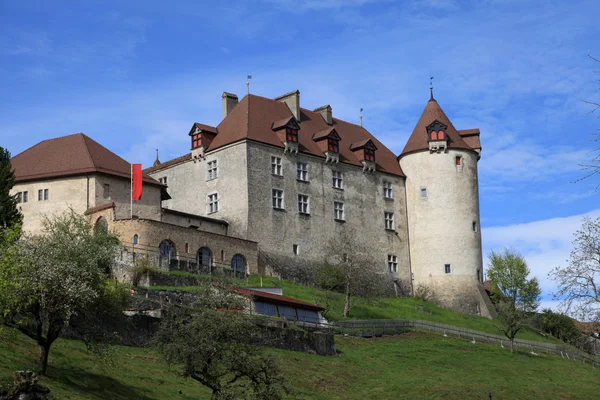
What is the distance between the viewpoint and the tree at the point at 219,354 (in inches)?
1359

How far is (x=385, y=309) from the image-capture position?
230 ft

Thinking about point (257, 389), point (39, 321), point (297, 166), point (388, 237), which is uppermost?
point (297, 166)

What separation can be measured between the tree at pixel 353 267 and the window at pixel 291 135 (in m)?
8.55

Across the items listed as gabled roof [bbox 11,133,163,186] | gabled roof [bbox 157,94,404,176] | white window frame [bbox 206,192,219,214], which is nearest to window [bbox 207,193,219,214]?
white window frame [bbox 206,192,219,214]

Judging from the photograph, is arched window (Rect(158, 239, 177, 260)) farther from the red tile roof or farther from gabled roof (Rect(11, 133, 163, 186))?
the red tile roof

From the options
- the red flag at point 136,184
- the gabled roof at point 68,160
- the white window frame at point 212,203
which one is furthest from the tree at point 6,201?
the white window frame at point 212,203

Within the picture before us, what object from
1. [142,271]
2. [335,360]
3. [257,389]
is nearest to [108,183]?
[142,271]

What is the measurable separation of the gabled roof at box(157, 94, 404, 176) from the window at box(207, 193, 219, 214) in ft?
12.4

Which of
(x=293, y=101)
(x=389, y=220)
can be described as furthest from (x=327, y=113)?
(x=389, y=220)

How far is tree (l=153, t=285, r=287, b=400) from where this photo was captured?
1359 inches

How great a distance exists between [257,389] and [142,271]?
25.3m

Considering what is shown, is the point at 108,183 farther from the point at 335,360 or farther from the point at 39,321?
the point at 39,321

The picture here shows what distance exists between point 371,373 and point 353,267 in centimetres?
2075

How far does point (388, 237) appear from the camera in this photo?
3233 inches
